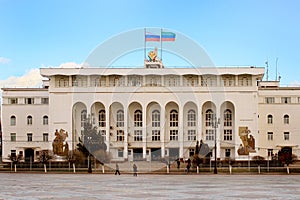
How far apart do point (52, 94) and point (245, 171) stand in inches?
1356

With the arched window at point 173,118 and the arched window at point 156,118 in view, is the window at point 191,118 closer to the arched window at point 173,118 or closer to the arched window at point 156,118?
the arched window at point 173,118

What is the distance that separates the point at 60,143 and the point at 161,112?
14.0 m

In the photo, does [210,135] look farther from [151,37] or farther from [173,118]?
[151,37]

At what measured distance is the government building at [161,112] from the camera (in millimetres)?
74250

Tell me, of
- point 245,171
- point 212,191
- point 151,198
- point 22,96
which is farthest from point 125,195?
point 22,96

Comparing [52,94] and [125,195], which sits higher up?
[52,94]

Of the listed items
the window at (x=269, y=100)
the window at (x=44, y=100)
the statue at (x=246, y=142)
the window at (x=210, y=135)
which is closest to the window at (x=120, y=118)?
the window at (x=44, y=100)

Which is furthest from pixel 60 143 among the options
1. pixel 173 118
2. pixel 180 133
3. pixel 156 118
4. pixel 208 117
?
pixel 208 117

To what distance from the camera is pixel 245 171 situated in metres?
49.5

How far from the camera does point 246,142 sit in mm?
73375

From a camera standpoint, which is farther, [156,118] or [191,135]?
[156,118]

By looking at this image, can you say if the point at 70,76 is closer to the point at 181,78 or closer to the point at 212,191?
the point at 181,78

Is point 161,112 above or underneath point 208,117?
above

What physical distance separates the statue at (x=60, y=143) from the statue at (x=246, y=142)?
22.8 m
